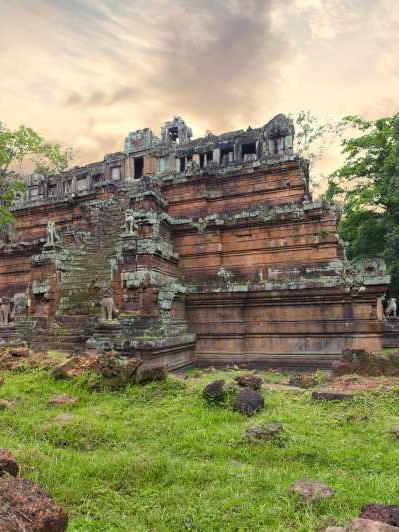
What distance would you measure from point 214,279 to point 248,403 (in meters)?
8.46

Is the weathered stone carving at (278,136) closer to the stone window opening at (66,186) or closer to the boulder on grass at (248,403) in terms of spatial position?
the boulder on grass at (248,403)

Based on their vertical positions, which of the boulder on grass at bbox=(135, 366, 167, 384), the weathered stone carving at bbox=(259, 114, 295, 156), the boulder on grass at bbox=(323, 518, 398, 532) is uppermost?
the weathered stone carving at bbox=(259, 114, 295, 156)

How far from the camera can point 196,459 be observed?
5531mm

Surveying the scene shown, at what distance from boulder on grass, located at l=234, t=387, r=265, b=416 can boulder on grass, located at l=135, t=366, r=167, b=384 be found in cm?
219

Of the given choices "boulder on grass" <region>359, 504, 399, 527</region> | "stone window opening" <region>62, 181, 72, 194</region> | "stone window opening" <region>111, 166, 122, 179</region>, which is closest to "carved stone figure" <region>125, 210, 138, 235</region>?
"boulder on grass" <region>359, 504, 399, 527</region>

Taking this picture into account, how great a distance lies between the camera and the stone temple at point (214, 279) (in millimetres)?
12867

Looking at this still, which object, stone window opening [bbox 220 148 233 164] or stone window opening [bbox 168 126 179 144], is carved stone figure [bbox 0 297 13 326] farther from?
stone window opening [bbox 168 126 179 144]

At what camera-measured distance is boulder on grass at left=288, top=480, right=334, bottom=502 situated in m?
4.28

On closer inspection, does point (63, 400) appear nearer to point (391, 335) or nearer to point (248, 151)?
point (391, 335)

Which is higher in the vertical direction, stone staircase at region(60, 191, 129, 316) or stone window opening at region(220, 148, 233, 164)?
stone window opening at region(220, 148, 233, 164)

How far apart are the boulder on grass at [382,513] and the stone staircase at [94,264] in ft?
36.3

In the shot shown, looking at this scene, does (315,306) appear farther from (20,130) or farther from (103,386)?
(20,130)

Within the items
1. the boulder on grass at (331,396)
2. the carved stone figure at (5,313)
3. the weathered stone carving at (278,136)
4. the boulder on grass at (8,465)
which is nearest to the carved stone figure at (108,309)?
the carved stone figure at (5,313)

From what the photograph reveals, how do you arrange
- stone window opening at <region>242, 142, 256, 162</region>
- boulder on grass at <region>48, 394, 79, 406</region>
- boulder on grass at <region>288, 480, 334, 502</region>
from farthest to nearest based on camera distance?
stone window opening at <region>242, 142, 256, 162</region> → boulder on grass at <region>48, 394, 79, 406</region> → boulder on grass at <region>288, 480, 334, 502</region>
